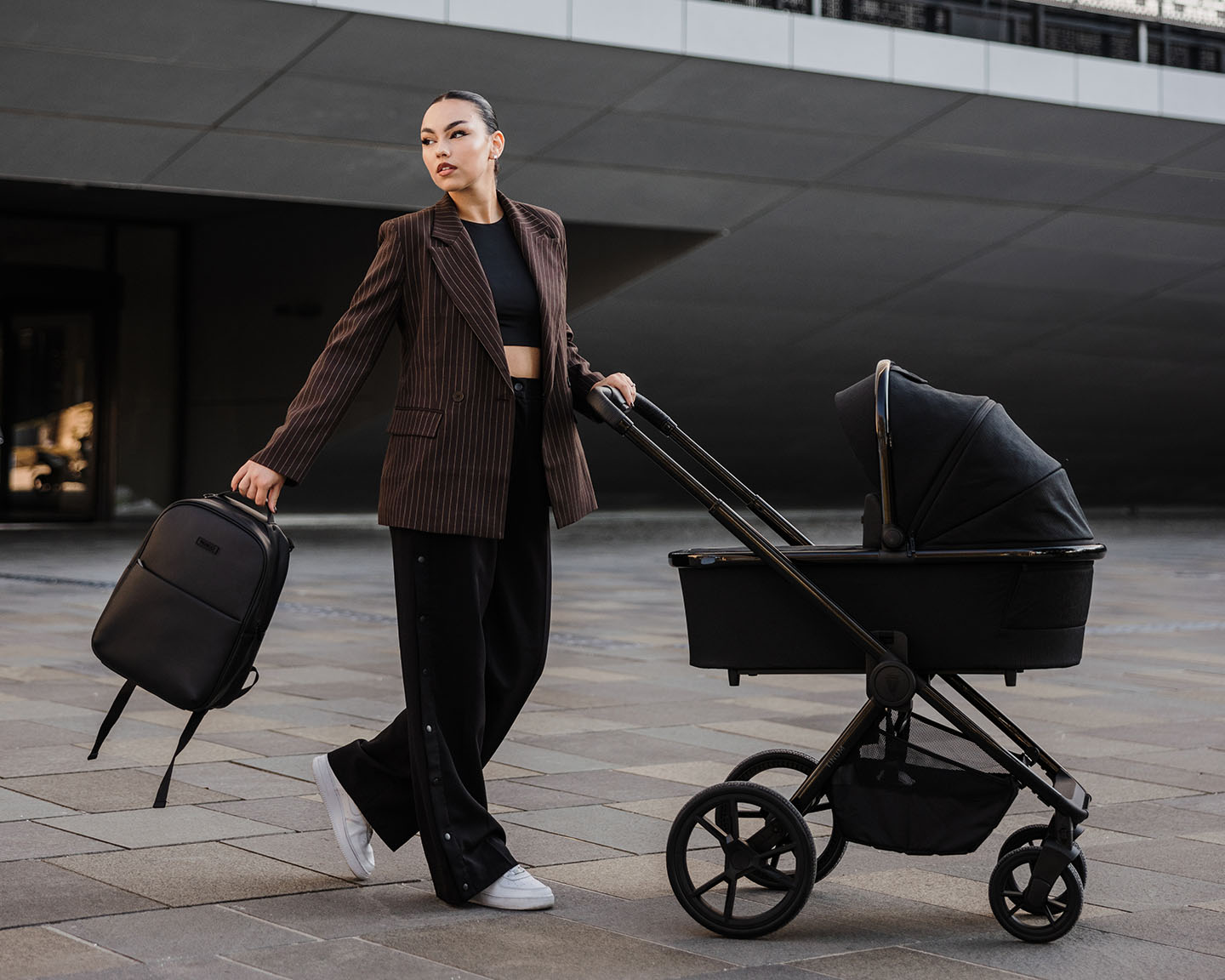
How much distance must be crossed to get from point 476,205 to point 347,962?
167 cm

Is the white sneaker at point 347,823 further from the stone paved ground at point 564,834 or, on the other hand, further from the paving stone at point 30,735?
the paving stone at point 30,735

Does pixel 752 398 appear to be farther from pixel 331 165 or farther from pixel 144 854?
pixel 144 854

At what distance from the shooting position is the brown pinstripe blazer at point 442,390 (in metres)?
3.54

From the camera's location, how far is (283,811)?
14.6 ft

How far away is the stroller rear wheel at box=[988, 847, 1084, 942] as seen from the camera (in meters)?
3.29

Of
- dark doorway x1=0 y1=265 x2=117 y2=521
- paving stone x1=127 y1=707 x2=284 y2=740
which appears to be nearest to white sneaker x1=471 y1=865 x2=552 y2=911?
paving stone x1=127 y1=707 x2=284 y2=740

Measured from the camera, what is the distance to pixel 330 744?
5.57m

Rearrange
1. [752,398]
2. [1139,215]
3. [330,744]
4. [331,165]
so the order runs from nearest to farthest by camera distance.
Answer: [330,744], [331,165], [1139,215], [752,398]

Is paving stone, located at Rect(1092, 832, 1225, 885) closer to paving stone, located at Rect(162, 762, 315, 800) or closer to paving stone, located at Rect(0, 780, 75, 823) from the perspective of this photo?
paving stone, located at Rect(162, 762, 315, 800)

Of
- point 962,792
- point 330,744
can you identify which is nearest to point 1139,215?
point 330,744

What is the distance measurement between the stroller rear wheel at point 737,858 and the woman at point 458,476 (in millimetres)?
325

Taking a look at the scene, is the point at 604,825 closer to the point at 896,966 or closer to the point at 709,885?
the point at 709,885

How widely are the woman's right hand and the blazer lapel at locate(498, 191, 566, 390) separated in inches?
24.6

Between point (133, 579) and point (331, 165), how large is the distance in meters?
11.9
